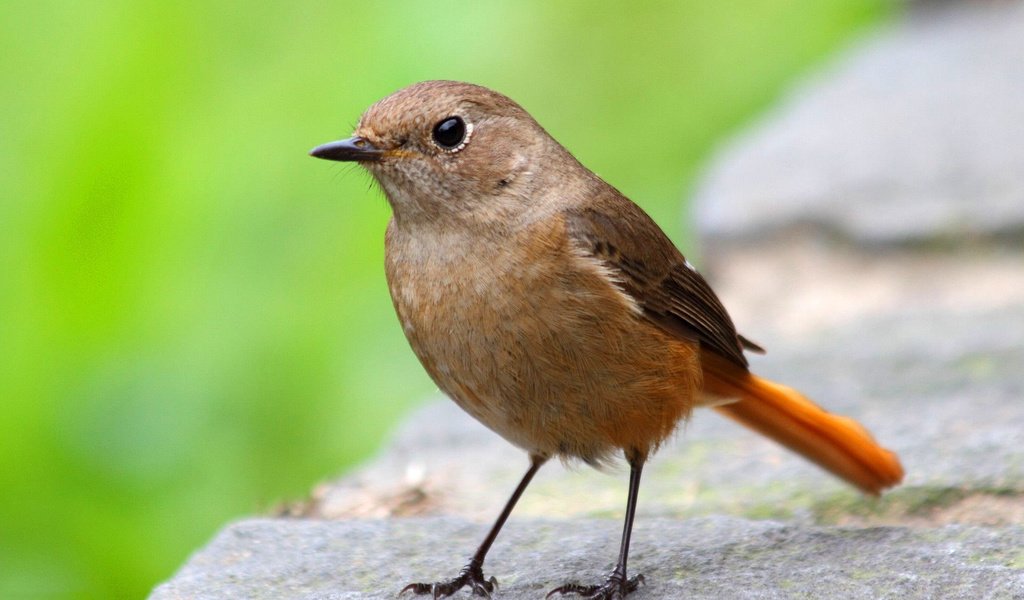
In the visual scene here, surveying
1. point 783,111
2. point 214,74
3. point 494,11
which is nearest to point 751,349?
point 783,111

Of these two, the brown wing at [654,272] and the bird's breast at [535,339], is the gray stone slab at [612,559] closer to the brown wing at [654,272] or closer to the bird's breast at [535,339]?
the bird's breast at [535,339]

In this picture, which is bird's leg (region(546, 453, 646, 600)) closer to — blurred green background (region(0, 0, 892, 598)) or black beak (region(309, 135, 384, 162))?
black beak (region(309, 135, 384, 162))

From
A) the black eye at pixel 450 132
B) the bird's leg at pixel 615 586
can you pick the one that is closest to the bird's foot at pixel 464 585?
the bird's leg at pixel 615 586

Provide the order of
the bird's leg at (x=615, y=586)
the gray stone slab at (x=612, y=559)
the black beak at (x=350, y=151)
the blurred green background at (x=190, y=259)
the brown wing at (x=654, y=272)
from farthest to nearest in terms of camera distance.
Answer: the blurred green background at (x=190, y=259), the brown wing at (x=654, y=272), the black beak at (x=350, y=151), the bird's leg at (x=615, y=586), the gray stone slab at (x=612, y=559)

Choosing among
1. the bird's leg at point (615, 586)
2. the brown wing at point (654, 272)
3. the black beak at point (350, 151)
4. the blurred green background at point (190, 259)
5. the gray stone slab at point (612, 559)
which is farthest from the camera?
the blurred green background at point (190, 259)

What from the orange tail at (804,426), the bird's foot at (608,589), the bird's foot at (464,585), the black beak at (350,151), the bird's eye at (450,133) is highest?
the bird's eye at (450,133)

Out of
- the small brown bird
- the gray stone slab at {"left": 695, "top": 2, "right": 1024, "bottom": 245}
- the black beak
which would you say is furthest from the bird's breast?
the gray stone slab at {"left": 695, "top": 2, "right": 1024, "bottom": 245}

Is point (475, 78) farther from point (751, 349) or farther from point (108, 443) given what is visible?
point (751, 349)
